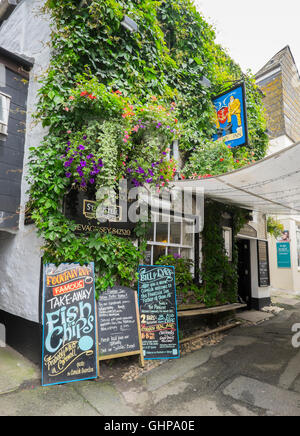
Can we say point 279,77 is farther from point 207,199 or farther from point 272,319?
point 272,319

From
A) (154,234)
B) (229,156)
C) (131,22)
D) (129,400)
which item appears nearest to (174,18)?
(131,22)

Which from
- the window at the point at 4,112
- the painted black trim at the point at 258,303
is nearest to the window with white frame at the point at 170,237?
the window at the point at 4,112

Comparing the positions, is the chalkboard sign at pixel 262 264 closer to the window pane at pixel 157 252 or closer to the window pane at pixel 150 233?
the window pane at pixel 157 252

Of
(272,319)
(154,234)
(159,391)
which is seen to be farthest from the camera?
(272,319)

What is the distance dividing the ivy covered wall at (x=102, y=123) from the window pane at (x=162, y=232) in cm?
93

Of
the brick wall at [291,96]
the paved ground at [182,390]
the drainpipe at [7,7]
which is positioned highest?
the brick wall at [291,96]

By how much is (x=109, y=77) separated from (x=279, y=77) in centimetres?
1028

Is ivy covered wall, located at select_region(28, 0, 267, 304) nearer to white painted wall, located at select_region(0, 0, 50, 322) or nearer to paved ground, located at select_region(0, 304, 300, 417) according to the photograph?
white painted wall, located at select_region(0, 0, 50, 322)

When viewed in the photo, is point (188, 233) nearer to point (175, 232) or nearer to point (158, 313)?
point (175, 232)

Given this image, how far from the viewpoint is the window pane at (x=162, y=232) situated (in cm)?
550

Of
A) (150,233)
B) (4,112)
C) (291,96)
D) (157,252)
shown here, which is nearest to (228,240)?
(157,252)

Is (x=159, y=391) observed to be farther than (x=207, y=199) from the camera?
No

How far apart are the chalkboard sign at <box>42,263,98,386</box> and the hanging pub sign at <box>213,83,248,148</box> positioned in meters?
4.28

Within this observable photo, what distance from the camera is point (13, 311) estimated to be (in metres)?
4.77
